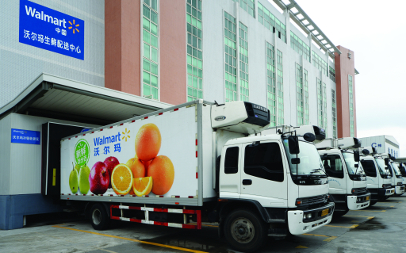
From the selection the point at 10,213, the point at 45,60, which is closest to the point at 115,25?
the point at 45,60

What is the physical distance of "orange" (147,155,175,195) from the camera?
738 cm

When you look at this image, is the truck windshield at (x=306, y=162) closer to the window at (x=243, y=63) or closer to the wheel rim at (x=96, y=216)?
the wheel rim at (x=96, y=216)

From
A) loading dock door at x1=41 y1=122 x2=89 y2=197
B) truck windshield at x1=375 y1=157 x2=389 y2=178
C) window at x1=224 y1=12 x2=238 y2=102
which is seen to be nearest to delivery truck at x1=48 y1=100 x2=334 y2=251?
loading dock door at x1=41 y1=122 x2=89 y2=197

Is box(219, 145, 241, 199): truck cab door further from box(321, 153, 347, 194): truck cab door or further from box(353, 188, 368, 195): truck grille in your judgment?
box(353, 188, 368, 195): truck grille

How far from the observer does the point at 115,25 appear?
21.3 m

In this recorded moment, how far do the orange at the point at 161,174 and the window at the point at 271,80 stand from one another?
102 feet

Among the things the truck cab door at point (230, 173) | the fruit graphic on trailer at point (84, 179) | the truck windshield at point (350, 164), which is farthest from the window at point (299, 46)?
the truck cab door at point (230, 173)

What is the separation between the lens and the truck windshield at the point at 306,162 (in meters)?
6.13

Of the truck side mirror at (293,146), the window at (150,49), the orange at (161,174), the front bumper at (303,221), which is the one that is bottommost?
the front bumper at (303,221)

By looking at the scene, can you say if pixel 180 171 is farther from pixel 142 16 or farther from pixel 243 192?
pixel 142 16

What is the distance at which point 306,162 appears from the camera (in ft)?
21.4

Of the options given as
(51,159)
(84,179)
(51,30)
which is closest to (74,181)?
(84,179)

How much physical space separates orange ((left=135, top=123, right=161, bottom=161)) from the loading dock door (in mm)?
4808

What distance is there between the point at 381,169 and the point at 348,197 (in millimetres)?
5696
